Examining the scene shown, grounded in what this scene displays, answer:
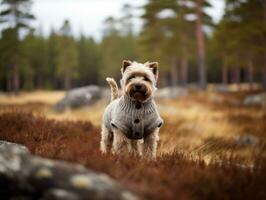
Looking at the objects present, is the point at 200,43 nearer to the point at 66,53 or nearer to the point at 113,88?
the point at 66,53

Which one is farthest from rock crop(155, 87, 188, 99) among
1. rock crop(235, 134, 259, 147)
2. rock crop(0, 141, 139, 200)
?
rock crop(0, 141, 139, 200)

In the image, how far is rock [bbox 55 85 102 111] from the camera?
79.4 feet

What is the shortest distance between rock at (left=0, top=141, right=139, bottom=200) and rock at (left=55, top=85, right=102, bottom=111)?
2046 cm

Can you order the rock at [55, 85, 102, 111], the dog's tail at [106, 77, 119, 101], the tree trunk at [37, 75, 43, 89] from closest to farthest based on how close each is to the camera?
the dog's tail at [106, 77, 119, 101], the rock at [55, 85, 102, 111], the tree trunk at [37, 75, 43, 89]

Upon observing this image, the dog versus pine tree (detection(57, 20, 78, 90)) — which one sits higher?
pine tree (detection(57, 20, 78, 90))

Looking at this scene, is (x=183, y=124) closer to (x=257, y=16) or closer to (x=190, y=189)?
(x=190, y=189)

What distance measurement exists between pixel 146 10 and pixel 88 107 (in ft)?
59.0

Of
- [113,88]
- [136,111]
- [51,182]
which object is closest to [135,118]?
[136,111]

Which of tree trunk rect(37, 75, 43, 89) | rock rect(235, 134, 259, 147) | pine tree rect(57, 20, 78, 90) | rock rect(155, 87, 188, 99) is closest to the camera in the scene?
rock rect(235, 134, 259, 147)

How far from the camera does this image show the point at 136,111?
20.2ft

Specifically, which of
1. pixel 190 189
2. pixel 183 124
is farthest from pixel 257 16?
pixel 190 189

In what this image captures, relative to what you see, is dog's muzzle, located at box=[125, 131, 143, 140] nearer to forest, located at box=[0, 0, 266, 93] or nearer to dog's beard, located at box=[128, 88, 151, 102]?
dog's beard, located at box=[128, 88, 151, 102]

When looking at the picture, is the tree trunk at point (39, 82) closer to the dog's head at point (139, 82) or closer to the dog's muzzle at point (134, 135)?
the dog's muzzle at point (134, 135)

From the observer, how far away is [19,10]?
40781 mm
